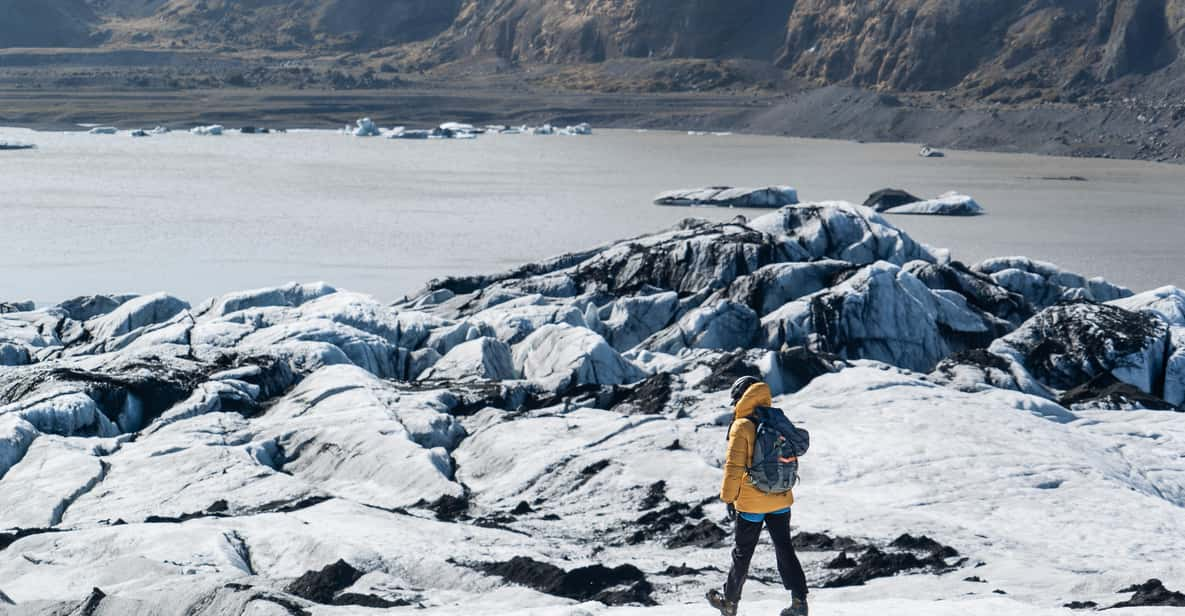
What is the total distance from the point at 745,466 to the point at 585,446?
19.9 ft

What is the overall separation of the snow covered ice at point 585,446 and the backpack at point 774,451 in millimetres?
1085

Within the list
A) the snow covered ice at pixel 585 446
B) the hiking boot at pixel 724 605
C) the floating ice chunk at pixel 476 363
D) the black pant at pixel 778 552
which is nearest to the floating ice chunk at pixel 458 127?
the snow covered ice at pixel 585 446

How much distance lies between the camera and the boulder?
48031 mm

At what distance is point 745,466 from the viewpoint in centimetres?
784

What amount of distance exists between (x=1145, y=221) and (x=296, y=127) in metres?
66.2

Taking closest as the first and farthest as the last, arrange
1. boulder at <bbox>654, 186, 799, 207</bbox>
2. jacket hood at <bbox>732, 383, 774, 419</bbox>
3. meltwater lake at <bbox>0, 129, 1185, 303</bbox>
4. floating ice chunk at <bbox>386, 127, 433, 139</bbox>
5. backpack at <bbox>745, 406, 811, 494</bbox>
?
backpack at <bbox>745, 406, 811, 494</bbox>, jacket hood at <bbox>732, 383, 774, 419</bbox>, meltwater lake at <bbox>0, 129, 1185, 303</bbox>, boulder at <bbox>654, 186, 799, 207</bbox>, floating ice chunk at <bbox>386, 127, 433, 139</bbox>

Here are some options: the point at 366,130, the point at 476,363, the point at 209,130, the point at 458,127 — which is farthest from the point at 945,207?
the point at 209,130

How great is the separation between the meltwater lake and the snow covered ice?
9.34 meters

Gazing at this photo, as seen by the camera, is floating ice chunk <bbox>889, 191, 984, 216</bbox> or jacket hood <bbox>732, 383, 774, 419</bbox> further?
floating ice chunk <bbox>889, 191, 984, 216</bbox>

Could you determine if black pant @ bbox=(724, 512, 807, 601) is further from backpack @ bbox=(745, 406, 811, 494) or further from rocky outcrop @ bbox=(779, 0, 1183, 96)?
rocky outcrop @ bbox=(779, 0, 1183, 96)

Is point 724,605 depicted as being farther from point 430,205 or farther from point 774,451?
point 430,205

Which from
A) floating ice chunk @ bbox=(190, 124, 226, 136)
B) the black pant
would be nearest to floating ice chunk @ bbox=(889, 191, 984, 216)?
the black pant

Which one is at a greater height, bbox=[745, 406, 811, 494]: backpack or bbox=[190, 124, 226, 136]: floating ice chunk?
bbox=[745, 406, 811, 494]: backpack

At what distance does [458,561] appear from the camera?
10383 millimetres
